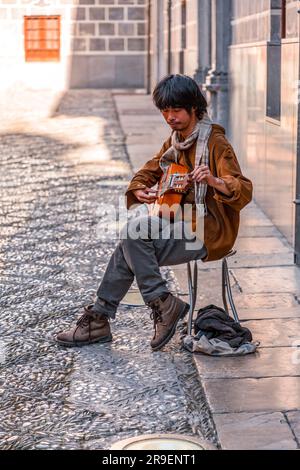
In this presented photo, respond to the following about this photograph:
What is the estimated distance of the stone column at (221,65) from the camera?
10336mm

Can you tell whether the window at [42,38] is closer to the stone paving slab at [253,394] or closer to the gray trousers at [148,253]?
the gray trousers at [148,253]

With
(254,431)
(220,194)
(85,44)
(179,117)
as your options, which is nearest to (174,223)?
(220,194)

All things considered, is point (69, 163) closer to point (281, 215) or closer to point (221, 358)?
point (281, 215)

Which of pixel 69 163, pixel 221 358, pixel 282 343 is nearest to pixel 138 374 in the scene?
pixel 221 358

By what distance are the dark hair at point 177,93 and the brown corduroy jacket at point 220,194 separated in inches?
7.0

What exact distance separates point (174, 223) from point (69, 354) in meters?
0.76

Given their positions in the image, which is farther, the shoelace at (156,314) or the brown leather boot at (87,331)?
the brown leather boot at (87,331)

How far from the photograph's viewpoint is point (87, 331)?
4.70 metres

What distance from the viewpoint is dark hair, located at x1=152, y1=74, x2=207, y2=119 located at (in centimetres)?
433

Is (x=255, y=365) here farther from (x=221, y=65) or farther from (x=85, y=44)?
(x=85, y=44)

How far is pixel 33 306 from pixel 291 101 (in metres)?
2.33

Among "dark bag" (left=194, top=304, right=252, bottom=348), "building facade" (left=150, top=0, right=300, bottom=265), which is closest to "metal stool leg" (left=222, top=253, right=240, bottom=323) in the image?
"dark bag" (left=194, top=304, right=252, bottom=348)

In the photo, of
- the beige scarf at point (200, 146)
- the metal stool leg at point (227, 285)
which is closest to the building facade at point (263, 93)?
the metal stool leg at point (227, 285)

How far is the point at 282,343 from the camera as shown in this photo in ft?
15.1
